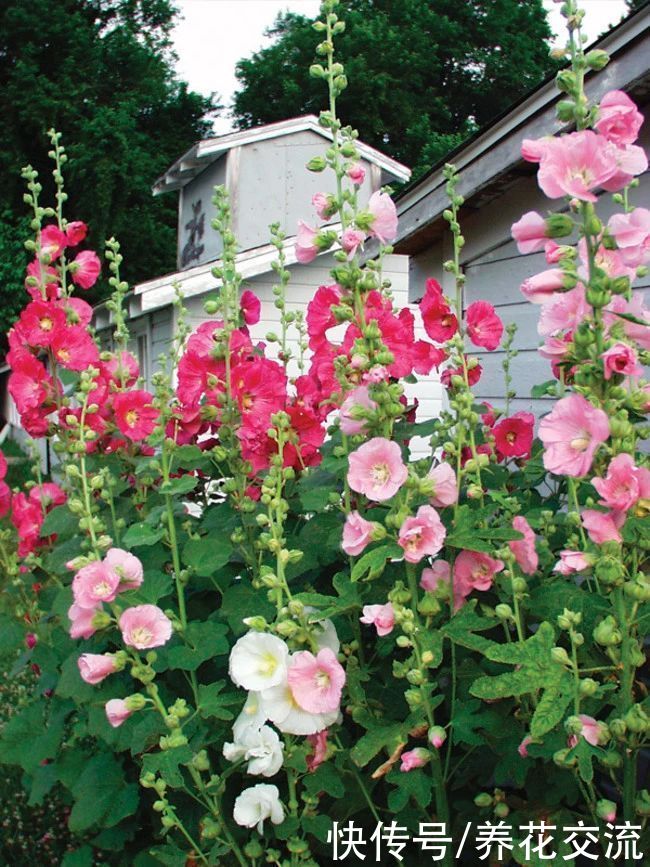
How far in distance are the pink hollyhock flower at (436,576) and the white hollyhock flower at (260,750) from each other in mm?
388

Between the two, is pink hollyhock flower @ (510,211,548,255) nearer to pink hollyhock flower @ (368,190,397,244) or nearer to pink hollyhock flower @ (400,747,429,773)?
pink hollyhock flower @ (368,190,397,244)

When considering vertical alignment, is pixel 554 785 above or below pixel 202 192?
below

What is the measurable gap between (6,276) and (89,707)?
1850 cm

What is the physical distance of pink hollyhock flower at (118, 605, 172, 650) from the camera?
5.96ft

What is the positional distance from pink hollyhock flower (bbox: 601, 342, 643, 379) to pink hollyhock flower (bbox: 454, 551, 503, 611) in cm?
50

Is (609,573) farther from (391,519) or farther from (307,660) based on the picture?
(307,660)

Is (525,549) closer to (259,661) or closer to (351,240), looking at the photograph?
(259,661)

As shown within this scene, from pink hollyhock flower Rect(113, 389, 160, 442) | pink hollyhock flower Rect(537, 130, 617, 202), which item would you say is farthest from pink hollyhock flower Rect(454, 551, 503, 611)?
pink hollyhock flower Rect(113, 389, 160, 442)

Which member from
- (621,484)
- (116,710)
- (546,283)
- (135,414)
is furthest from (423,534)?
(135,414)

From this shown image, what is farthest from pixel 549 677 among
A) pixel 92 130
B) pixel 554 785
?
pixel 92 130

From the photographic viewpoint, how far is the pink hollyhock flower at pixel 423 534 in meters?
1.62

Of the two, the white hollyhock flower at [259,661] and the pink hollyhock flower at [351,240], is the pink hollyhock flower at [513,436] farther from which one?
the white hollyhock flower at [259,661]

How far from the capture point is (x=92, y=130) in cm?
2083

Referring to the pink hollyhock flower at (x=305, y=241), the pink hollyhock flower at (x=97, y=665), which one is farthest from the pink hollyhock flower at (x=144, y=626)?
the pink hollyhock flower at (x=305, y=241)
